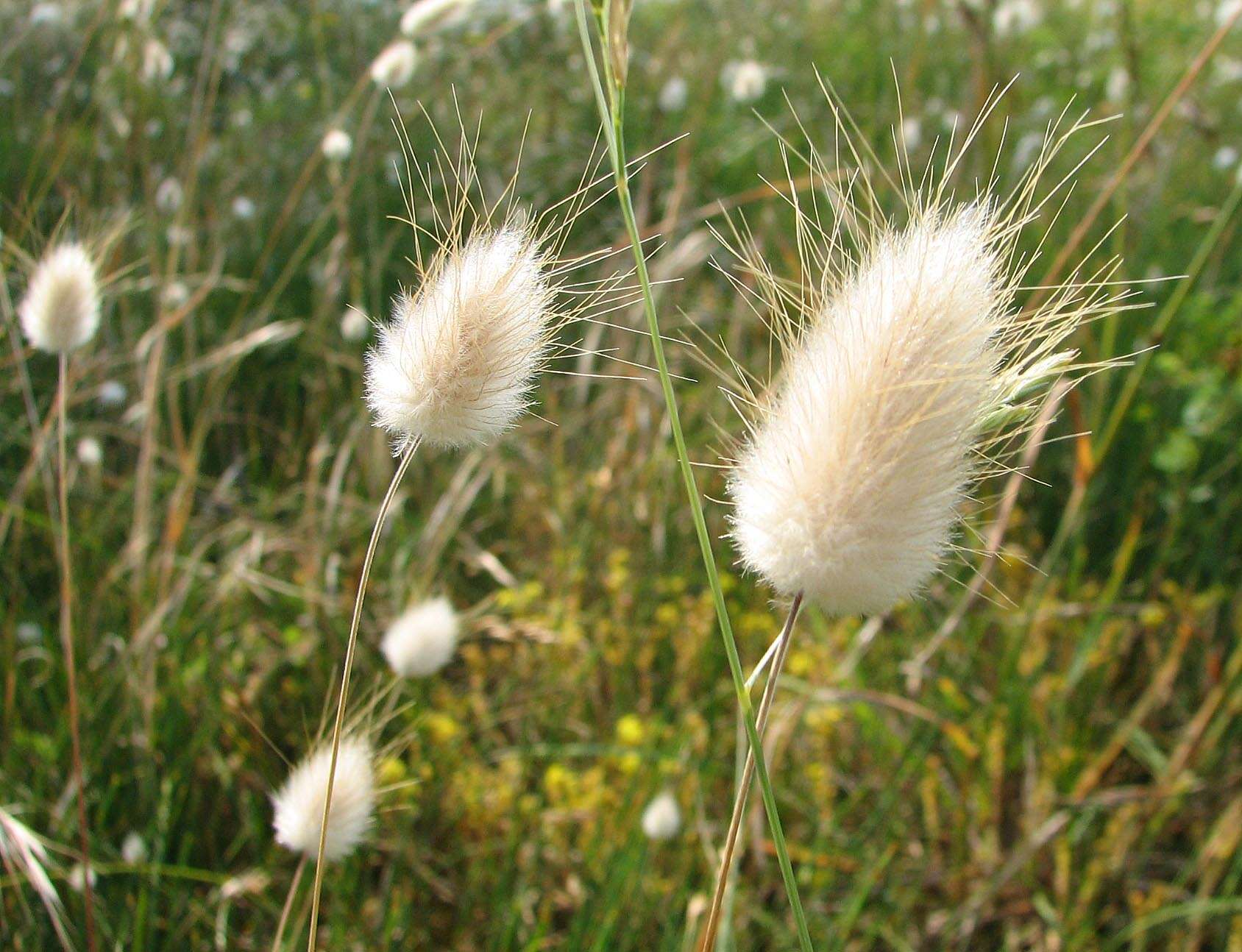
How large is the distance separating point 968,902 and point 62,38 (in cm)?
422

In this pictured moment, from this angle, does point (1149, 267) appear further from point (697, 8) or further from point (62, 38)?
point (62, 38)

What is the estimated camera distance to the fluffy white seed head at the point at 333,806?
2.53 feet

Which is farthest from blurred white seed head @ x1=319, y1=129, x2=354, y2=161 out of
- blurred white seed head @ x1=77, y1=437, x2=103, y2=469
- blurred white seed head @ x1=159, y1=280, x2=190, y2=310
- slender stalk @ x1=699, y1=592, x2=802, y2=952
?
slender stalk @ x1=699, y1=592, x2=802, y2=952

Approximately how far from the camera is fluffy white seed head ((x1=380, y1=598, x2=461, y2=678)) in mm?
1332

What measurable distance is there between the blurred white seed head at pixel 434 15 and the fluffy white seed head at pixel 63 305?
521 mm

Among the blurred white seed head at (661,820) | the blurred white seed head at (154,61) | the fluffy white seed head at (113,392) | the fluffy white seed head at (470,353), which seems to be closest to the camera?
the fluffy white seed head at (470,353)

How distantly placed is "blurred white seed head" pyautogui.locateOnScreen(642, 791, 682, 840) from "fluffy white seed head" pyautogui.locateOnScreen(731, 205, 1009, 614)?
1.02 metres

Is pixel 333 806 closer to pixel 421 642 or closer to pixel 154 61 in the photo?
pixel 421 642

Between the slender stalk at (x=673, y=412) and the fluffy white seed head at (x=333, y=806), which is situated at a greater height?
the slender stalk at (x=673, y=412)

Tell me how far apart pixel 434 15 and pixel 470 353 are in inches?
34.0

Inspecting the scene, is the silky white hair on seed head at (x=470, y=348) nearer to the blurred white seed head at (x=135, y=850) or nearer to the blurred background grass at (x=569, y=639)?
the blurred background grass at (x=569, y=639)

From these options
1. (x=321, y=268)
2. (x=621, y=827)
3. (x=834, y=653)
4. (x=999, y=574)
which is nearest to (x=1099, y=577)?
(x=999, y=574)

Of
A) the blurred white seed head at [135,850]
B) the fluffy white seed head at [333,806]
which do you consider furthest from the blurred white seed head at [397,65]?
the fluffy white seed head at [333,806]

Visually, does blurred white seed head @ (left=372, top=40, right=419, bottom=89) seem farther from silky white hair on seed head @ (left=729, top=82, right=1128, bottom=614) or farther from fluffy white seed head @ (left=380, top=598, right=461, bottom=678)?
silky white hair on seed head @ (left=729, top=82, right=1128, bottom=614)
